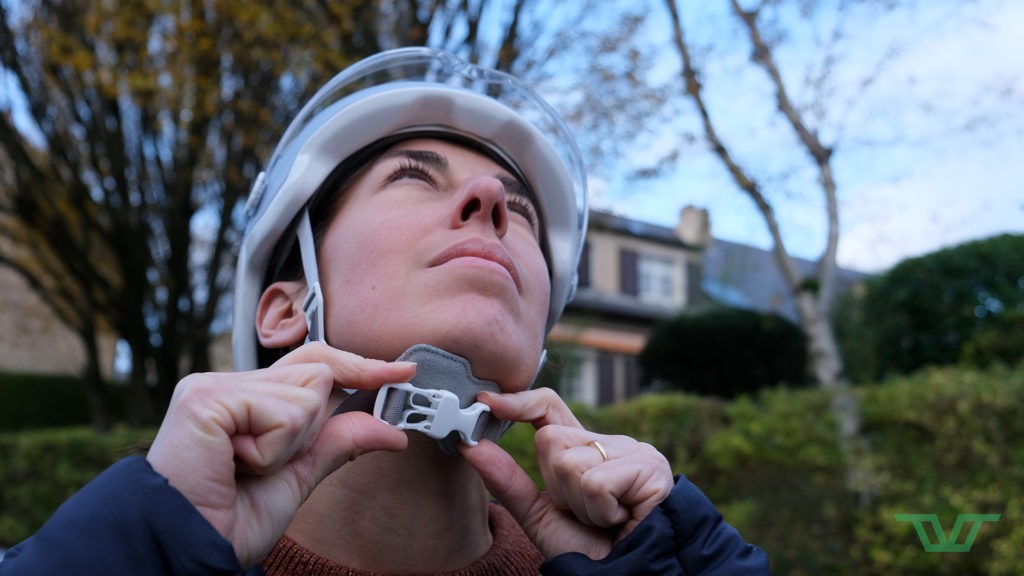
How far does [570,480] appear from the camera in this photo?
75.1 inches

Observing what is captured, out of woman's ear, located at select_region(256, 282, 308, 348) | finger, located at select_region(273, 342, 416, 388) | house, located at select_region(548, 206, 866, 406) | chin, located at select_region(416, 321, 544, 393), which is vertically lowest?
finger, located at select_region(273, 342, 416, 388)

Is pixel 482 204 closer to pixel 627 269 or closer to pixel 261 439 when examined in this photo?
pixel 261 439

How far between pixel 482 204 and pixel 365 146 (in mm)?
485

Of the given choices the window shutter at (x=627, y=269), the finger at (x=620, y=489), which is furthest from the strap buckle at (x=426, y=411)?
the window shutter at (x=627, y=269)

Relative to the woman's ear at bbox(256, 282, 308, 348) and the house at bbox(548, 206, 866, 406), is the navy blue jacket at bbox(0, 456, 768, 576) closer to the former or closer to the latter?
the woman's ear at bbox(256, 282, 308, 348)

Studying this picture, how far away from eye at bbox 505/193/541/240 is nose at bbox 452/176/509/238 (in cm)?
23

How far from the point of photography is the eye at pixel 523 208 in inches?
97.5

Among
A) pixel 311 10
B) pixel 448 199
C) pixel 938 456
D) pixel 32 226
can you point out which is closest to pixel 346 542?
pixel 448 199

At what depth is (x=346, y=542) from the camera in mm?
2105

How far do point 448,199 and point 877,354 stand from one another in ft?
39.3

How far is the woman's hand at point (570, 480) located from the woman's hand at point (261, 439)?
0.32m

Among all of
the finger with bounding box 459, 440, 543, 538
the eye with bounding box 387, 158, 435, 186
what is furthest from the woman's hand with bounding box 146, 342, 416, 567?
the eye with bounding box 387, 158, 435, 186

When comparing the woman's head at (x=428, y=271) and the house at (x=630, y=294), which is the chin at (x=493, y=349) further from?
the house at (x=630, y=294)

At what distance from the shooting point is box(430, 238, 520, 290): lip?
2066 mm
